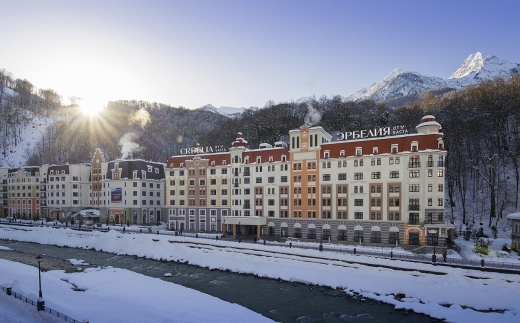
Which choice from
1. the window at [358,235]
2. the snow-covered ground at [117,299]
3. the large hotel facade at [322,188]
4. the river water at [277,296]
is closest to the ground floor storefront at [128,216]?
the large hotel facade at [322,188]

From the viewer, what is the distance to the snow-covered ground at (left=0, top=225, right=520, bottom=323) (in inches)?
1287

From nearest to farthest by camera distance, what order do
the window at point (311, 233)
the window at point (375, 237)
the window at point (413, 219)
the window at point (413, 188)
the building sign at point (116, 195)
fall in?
the window at point (413, 219)
the window at point (413, 188)
the window at point (375, 237)
the window at point (311, 233)
the building sign at point (116, 195)

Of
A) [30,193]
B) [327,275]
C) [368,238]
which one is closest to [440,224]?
[368,238]

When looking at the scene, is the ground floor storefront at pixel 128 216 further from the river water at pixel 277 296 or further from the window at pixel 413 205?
the window at pixel 413 205

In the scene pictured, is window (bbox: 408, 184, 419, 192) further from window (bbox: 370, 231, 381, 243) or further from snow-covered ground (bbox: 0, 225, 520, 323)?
snow-covered ground (bbox: 0, 225, 520, 323)

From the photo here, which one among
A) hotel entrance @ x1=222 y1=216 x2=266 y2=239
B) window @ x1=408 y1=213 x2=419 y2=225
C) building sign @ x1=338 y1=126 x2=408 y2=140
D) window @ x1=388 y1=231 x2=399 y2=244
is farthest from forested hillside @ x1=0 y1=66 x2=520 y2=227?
hotel entrance @ x1=222 y1=216 x2=266 y2=239

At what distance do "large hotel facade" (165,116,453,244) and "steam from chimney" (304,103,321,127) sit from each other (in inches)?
1317

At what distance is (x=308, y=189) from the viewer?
215ft

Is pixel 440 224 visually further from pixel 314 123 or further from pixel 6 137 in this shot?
pixel 6 137

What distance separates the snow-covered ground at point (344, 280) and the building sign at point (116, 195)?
4099 centimetres

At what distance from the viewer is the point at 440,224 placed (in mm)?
52656

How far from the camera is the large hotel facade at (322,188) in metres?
55.4

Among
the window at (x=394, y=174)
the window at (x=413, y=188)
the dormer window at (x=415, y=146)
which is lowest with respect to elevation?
the window at (x=413, y=188)

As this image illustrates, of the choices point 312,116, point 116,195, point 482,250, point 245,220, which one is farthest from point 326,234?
point 116,195
